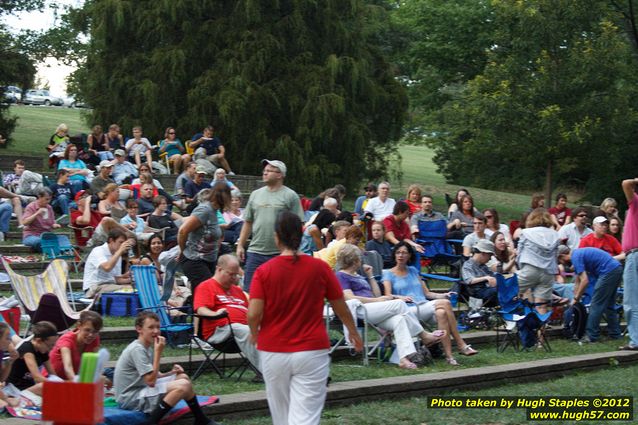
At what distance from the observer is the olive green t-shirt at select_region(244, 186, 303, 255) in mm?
10562

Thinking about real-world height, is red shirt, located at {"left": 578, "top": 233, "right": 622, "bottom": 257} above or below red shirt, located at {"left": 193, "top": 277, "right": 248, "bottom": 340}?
above

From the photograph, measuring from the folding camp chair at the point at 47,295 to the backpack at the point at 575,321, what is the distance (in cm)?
599

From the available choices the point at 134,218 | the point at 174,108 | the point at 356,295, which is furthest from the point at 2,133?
the point at 356,295

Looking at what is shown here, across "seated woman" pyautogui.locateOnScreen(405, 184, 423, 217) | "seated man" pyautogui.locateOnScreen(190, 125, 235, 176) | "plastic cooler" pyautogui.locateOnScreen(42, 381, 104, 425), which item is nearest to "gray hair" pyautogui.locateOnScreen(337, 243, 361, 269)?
"seated woman" pyautogui.locateOnScreen(405, 184, 423, 217)

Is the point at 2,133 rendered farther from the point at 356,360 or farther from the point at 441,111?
the point at 356,360

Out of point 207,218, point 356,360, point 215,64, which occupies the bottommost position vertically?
point 356,360

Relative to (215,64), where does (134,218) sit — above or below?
below

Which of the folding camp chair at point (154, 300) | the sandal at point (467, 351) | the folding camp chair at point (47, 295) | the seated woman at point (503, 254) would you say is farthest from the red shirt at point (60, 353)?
the seated woman at point (503, 254)

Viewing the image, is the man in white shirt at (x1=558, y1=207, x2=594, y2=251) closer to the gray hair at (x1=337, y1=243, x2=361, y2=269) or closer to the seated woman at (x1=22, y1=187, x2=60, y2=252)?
the gray hair at (x1=337, y1=243, x2=361, y2=269)

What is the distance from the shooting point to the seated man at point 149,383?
8047mm

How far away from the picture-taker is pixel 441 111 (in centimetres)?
3494

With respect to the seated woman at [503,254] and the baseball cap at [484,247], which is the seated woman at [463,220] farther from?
the baseball cap at [484,247]

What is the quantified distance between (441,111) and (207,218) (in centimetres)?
2508

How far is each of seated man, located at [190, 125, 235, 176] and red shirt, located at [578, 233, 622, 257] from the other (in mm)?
10780
